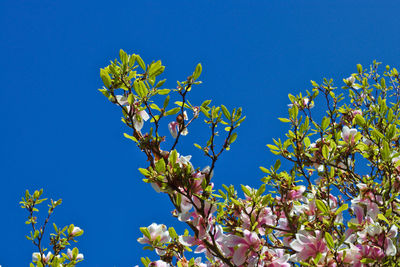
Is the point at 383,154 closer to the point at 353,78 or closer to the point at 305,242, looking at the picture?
the point at 305,242

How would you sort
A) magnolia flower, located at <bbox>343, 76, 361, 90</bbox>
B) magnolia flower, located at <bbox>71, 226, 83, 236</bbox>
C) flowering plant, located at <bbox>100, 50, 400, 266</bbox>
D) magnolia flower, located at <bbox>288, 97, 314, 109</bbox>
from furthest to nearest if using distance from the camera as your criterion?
1. magnolia flower, located at <bbox>343, 76, 361, 90</bbox>
2. magnolia flower, located at <bbox>71, 226, 83, 236</bbox>
3. magnolia flower, located at <bbox>288, 97, 314, 109</bbox>
4. flowering plant, located at <bbox>100, 50, 400, 266</bbox>

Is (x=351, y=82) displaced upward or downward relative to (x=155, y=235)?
upward

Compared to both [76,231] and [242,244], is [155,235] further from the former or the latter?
[76,231]

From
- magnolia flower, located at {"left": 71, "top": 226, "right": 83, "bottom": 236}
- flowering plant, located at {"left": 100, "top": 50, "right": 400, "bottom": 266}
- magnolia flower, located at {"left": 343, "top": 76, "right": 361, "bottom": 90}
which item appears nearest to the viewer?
flowering plant, located at {"left": 100, "top": 50, "right": 400, "bottom": 266}

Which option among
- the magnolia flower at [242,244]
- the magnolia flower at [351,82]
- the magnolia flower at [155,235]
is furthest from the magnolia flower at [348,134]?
the magnolia flower at [351,82]

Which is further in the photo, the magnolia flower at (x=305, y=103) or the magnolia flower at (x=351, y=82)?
the magnolia flower at (x=351, y=82)

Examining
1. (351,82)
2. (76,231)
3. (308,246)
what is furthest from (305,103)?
(76,231)

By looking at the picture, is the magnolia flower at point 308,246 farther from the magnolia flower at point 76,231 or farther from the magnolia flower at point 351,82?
the magnolia flower at point 351,82

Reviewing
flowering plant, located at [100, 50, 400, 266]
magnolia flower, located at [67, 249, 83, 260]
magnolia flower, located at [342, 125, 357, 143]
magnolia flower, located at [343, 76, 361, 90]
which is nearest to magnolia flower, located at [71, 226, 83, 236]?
magnolia flower, located at [67, 249, 83, 260]

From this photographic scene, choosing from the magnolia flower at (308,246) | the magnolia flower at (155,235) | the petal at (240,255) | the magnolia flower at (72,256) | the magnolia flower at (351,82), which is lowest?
the magnolia flower at (308,246)

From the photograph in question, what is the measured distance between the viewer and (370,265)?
2021mm

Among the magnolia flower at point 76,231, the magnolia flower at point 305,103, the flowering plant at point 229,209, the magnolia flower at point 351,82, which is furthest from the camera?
A: the magnolia flower at point 351,82

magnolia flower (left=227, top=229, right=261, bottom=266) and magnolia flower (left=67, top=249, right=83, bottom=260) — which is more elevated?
magnolia flower (left=67, top=249, right=83, bottom=260)

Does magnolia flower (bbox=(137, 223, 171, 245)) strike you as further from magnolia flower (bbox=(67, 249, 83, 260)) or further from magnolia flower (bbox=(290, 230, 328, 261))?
→ magnolia flower (bbox=(67, 249, 83, 260))
